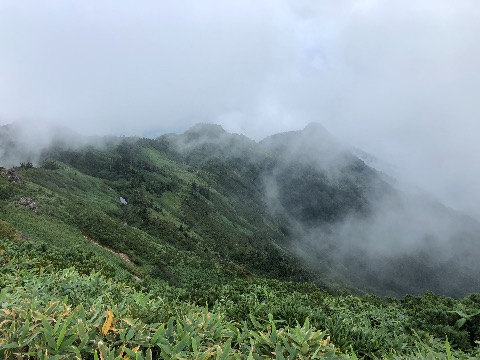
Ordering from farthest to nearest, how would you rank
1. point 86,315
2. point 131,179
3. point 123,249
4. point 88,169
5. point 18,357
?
point 88,169 < point 131,179 < point 123,249 < point 86,315 < point 18,357

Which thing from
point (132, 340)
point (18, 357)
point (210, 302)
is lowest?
point (210, 302)

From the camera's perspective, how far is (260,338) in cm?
481

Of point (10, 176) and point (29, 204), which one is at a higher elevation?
point (29, 204)

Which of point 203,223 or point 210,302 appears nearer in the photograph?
→ point 210,302

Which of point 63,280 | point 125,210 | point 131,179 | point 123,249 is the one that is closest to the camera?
point 63,280

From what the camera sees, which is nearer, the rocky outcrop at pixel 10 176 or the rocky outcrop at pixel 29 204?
the rocky outcrop at pixel 29 204

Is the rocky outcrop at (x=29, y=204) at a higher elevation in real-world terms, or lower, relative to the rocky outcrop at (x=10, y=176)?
higher

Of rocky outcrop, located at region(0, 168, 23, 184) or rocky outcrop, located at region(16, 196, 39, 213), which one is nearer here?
rocky outcrop, located at region(16, 196, 39, 213)

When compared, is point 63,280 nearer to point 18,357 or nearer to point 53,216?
point 18,357

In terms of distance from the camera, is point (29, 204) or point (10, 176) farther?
point (10, 176)

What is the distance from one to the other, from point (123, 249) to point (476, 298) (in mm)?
43181

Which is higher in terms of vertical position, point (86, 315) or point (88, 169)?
point (86, 315)

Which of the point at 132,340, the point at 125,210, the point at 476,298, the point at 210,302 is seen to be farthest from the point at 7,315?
the point at 125,210

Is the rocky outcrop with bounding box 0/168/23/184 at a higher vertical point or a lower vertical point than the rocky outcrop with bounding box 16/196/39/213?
lower
